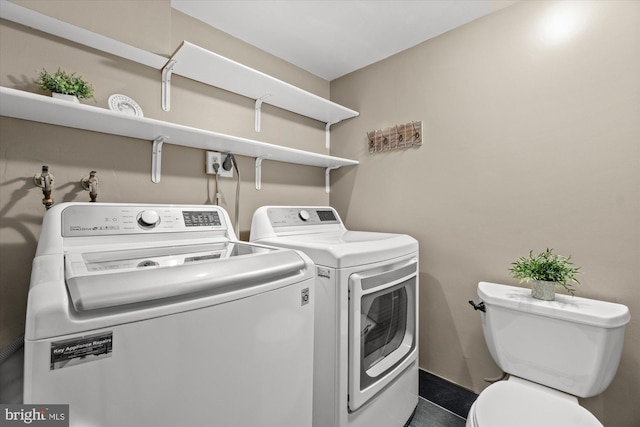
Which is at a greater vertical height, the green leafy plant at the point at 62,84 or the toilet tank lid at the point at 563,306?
the green leafy plant at the point at 62,84

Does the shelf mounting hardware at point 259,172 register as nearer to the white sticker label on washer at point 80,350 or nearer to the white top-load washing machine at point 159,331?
the white top-load washing machine at point 159,331

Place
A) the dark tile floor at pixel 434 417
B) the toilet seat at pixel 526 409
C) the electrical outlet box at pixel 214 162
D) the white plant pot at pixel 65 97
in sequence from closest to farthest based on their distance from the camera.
→ the toilet seat at pixel 526 409 < the white plant pot at pixel 65 97 < the dark tile floor at pixel 434 417 < the electrical outlet box at pixel 214 162

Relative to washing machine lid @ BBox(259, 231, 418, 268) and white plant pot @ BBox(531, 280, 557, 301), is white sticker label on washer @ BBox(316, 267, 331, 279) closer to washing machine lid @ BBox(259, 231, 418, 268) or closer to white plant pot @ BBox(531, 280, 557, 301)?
washing machine lid @ BBox(259, 231, 418, 268)

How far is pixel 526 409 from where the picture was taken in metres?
1.14

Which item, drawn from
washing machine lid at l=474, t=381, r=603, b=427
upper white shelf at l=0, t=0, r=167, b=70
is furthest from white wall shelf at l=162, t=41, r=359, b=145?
washing machine lid at l=474, t=381, r=603, b=427

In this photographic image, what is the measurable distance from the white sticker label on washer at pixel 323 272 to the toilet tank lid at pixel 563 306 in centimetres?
85

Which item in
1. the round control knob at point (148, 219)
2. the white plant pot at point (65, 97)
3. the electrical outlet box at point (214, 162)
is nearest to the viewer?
the white plant pot at point (65, 97)

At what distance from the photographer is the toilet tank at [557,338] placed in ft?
3.90

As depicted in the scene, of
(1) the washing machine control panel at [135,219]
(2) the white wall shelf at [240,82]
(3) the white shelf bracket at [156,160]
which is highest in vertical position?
(2) the white wall shelf at [240,82]

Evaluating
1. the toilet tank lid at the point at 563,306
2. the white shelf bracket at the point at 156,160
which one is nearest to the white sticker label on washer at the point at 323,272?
the toilet tank lid at the point at 563,306

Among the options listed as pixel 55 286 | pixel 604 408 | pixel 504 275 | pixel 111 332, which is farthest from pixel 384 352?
pixel 55 286

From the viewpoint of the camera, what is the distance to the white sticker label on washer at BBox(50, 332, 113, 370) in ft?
1.92

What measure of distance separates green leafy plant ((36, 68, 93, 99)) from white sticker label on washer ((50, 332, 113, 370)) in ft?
3.63

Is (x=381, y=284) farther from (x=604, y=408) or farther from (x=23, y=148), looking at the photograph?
(x=23, y=148)
